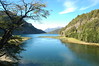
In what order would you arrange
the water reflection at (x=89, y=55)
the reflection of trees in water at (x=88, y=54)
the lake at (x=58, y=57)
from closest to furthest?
the lake at (x=58, y=57)
the water reflection at (x=89, y=55)
the reflection of trees in water at (x=88, y=54)

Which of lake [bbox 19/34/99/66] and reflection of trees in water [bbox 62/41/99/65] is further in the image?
reflection of trees in water [bbox 62/41/99/65]

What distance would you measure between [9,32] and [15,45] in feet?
9.11

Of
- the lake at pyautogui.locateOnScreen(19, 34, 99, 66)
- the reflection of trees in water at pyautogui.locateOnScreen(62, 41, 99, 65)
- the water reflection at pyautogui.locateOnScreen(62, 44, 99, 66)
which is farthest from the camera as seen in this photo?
the reflection of trees in water at pyautogui.locateOnScreen(62, 41, 99, 65)

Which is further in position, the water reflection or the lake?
the water reflection

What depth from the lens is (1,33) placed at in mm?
15469

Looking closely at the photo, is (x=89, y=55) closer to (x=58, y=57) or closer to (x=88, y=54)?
(x=88, y=54)

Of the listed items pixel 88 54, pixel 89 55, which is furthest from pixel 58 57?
pixel 88 54

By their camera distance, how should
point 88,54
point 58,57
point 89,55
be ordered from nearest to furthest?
point 58,57
point 89,55
point 88,54

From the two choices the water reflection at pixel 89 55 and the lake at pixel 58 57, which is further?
the water reflection at pixel 89 55

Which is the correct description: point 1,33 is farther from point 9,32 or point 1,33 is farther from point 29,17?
point 29,17

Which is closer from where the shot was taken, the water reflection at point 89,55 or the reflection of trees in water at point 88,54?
the water reflection at point 89,55

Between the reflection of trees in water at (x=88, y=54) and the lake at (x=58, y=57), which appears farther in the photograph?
the reflection of trees in water at (x=88, y=54)

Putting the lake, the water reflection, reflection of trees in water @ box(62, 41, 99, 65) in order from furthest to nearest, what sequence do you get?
reflection of trees in water @ box(62, 41, 99, 65) → the water reflection → the lake

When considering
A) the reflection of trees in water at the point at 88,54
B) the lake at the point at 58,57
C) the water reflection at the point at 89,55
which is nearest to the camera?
the lake at the point at 58,57
